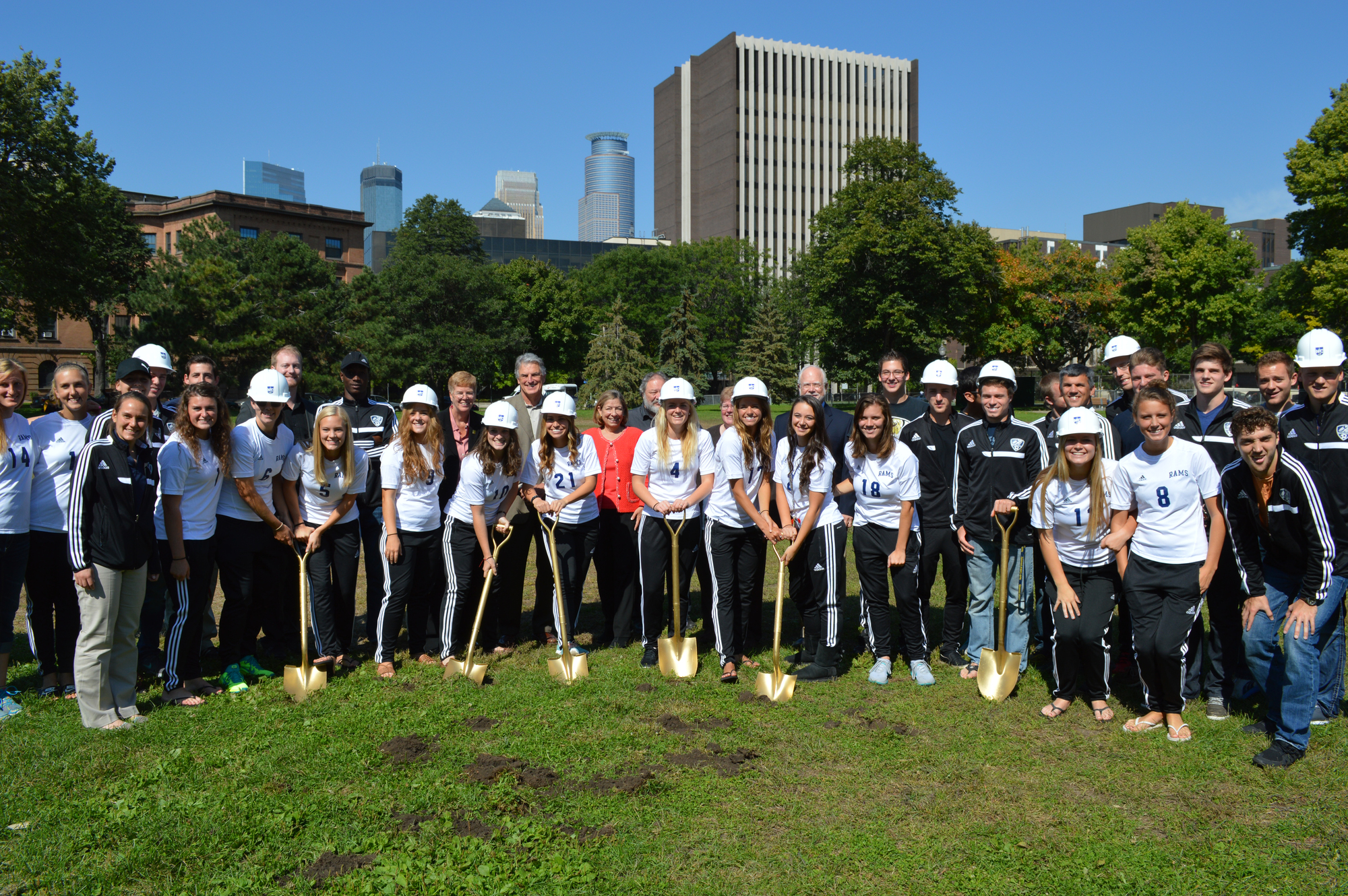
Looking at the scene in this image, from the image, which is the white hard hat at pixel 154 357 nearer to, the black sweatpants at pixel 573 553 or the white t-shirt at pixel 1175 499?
the black sweatpants at pixel 573 553

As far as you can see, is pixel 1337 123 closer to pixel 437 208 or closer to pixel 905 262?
pixel 905 262

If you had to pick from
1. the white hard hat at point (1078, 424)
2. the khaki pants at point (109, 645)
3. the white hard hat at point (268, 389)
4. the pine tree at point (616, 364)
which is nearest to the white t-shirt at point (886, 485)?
the white hard hat at point (1078, 424)

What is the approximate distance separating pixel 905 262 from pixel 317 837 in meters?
44.4

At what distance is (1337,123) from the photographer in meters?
30.5

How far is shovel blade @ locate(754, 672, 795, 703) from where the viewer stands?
20.1ft

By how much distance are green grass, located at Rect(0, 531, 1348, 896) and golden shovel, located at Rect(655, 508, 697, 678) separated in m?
0.45

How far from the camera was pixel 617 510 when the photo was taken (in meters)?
7.52

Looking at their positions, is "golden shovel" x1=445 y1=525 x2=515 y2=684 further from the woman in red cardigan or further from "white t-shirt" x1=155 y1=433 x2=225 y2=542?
"white t-shirt" x1=155 y1=433 x2=225 y2=542

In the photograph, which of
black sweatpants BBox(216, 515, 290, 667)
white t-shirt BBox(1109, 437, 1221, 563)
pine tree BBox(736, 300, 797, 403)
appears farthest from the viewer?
pine tree BBox(736, 300, 797, 403)

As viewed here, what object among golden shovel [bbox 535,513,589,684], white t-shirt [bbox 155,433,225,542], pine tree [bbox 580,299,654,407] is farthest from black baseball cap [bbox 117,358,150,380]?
pine tree [bbox 580,299,654,407]

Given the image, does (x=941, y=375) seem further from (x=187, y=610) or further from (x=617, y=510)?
(x=187, y=610)

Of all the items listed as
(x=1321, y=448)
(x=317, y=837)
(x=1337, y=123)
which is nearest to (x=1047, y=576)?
(x=1321, y=448)

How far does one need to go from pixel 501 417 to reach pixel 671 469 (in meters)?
1.39

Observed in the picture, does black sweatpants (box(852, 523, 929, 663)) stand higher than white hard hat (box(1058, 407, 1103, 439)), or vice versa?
white hard hat (box(1058, 407, 1103, 439))
